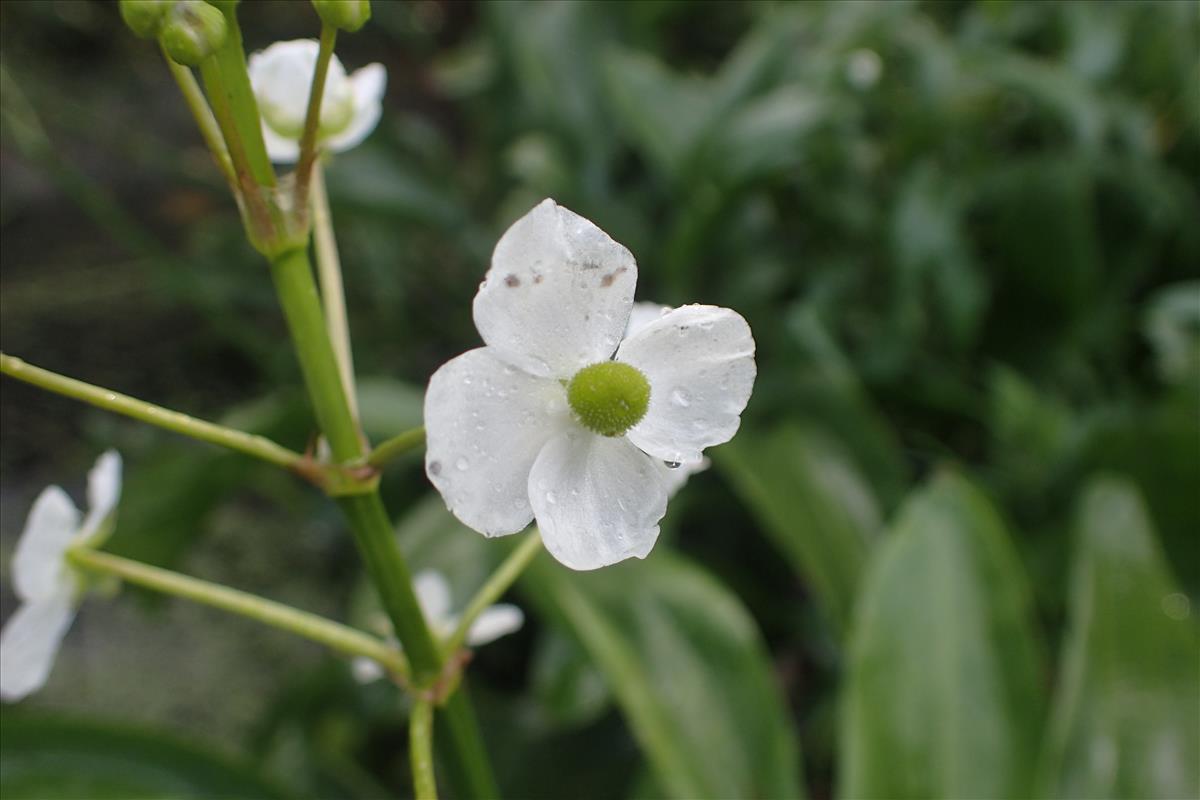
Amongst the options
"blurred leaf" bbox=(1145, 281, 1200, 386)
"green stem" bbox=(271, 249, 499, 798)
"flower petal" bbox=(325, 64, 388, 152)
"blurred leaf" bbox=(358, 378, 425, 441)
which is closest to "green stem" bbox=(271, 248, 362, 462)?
"green stem" bbox=(271, 249, 499, 798)

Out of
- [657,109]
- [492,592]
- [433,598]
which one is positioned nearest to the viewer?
[492,592]

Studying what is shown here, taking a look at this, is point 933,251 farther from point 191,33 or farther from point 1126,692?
point 191,33

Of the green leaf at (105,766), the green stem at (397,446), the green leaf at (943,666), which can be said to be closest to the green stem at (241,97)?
the green stem at (397,446)

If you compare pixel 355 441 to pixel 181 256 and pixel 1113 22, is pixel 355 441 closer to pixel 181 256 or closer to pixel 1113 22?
pixel 1113 22

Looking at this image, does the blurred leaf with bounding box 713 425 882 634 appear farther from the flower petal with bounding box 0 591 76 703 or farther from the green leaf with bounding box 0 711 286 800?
the flower petal with bounding box 0 591 76 703

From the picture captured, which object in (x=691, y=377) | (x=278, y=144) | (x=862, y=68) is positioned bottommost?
(x=691, y=377)

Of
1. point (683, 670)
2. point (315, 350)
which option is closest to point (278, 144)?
point (315, 350)
